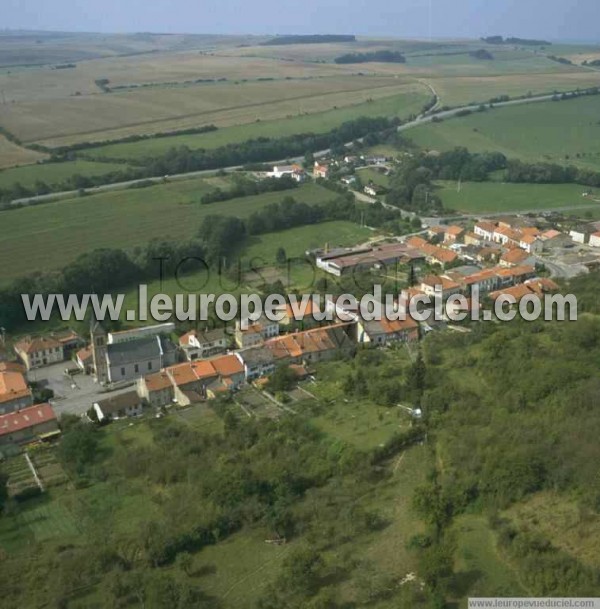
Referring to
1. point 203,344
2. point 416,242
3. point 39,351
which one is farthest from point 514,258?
point 39,351

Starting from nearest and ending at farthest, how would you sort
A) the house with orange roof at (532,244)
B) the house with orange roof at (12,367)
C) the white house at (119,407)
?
1. the white house at (119,407)
2. the house with orange roof at (12,367)
3. the house with orange roof at (532,244)

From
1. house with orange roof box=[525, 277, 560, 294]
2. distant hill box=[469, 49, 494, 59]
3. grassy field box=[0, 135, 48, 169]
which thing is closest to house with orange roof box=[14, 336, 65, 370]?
house with orange roof box=[525, 277, 560, 294]

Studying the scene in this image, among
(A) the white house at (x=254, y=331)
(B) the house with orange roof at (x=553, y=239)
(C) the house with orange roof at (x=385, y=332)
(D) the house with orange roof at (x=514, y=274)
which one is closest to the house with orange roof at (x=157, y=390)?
(A) the white house at (x=254, y=331)

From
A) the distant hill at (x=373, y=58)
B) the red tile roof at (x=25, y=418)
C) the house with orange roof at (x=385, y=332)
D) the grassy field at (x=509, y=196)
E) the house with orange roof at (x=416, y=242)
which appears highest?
the distant hill at (x=373, y=58)

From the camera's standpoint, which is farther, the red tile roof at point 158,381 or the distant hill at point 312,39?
the distant hill at point 312,39

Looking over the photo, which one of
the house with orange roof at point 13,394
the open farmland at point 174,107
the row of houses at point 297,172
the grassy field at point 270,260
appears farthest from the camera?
the open farmland at point 174,107

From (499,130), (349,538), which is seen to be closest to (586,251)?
(349,538)

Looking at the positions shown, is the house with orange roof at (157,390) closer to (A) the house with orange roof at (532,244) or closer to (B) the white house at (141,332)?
(B) the white house at (141,332)

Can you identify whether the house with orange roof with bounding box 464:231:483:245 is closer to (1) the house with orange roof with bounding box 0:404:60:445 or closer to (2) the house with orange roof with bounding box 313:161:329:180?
(2) the house with orange roof with bounding box 313:161:329:180
